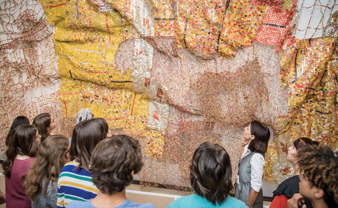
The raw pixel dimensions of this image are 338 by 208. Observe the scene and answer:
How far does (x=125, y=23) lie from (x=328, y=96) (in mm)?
2092

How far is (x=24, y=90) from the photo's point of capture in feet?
10.5

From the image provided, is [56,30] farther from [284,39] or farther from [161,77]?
[284,39]

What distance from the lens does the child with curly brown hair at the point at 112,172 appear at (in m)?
0.98

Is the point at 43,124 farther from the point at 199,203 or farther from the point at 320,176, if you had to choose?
the point at 320,176

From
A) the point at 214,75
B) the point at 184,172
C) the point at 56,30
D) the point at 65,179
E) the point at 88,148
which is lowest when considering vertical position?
the point at 184,172

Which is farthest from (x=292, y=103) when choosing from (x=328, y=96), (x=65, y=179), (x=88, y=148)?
(x=65, y=179)

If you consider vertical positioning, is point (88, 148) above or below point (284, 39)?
below

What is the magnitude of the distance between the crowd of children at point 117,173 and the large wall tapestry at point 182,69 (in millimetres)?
728

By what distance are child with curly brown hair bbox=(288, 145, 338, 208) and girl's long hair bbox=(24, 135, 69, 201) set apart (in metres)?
1.25

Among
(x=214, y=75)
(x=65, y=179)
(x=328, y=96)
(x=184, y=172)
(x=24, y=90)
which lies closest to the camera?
(x=65, y=179)

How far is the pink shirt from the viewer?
1.56 metres

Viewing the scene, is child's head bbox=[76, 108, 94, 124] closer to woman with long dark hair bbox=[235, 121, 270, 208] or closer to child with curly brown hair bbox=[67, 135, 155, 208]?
child with curly brown hair bbox=[67, 135, 155, 208]

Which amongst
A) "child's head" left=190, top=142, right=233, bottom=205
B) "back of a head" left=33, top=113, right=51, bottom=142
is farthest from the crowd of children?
"back of a head" left=33, top=113, right=51, bottom=142

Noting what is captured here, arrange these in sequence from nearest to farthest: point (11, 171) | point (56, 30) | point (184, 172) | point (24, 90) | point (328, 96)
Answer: point (11, 171)
point (328, 96)
point (184, 172)
point (56, 30)
point (24, 90)
